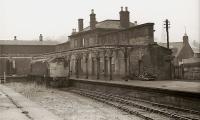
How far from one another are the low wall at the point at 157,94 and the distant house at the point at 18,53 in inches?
1259

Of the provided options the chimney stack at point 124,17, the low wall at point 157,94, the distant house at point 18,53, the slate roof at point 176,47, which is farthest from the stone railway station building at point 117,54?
the slate roof at point 176,47

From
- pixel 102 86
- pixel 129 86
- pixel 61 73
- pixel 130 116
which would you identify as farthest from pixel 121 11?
pixel 130 116

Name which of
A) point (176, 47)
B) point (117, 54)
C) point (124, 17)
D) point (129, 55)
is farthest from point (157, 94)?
point (176, 47)

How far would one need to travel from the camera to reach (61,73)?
101 ft

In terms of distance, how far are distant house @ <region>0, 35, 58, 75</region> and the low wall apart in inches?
1259

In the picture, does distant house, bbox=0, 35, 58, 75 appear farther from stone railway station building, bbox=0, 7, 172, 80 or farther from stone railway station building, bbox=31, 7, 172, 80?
stone railway station building, bbox=31, 7, 172, 80

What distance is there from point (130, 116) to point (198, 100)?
3068mm

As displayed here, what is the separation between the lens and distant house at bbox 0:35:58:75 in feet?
177

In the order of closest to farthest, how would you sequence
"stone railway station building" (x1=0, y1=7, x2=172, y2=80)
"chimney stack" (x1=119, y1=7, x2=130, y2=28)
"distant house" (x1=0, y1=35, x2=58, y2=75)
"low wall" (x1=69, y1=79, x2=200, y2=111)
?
"low wall" (x1=69, y1=79, x2=200, y2=111)
"stone railway station building" (x1=0, y1=7, x2=172, y2=80)
"chimney stack" (x1=119, y1=7, x2=130, y2=28)
"distant house" (x1=0, y1=35, x2=58, y2=75)

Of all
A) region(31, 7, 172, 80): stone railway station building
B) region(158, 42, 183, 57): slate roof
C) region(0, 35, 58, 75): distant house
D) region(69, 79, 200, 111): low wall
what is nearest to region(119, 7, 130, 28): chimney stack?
region(31, 7, 172, 80): stone railway station building

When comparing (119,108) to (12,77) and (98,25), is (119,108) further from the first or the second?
(12,77)

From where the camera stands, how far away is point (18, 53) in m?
58.7

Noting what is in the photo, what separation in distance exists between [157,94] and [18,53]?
4613 centimetres

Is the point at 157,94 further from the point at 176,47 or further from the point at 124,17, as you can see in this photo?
the point at 176,47
